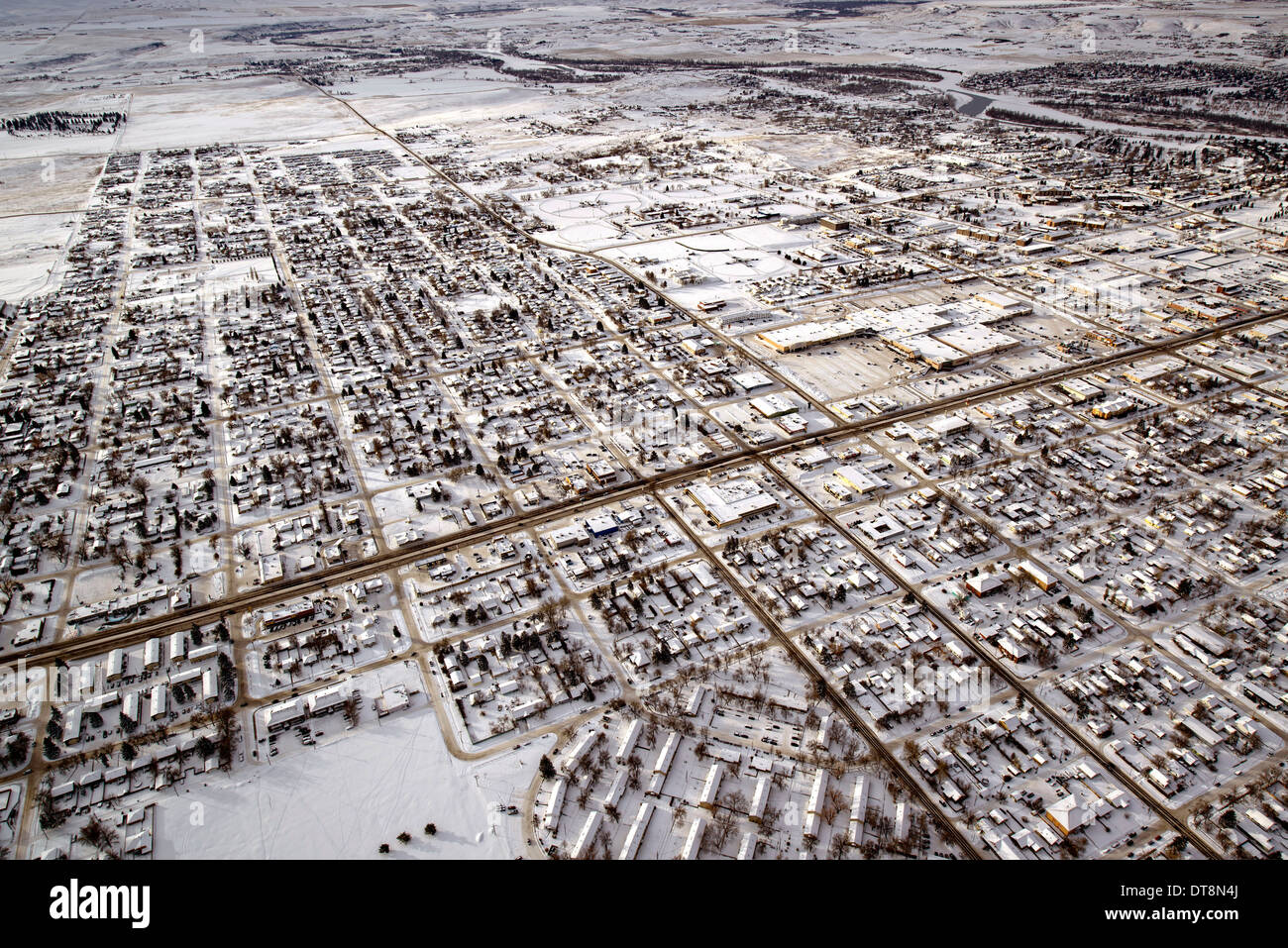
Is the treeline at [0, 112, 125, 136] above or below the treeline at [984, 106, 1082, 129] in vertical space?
above

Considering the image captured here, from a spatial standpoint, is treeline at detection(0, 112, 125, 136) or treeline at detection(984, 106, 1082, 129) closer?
treeline at detection(984, 106, 1082, 129)

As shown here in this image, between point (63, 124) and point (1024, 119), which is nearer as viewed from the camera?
point (1024, 119)

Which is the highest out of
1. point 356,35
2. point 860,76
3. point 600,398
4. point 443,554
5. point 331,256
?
point 356,35

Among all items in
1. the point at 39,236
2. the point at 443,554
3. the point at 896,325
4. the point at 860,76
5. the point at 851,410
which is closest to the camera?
the point at 443,554

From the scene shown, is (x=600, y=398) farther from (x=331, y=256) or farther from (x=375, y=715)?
(x=331, y=256)
